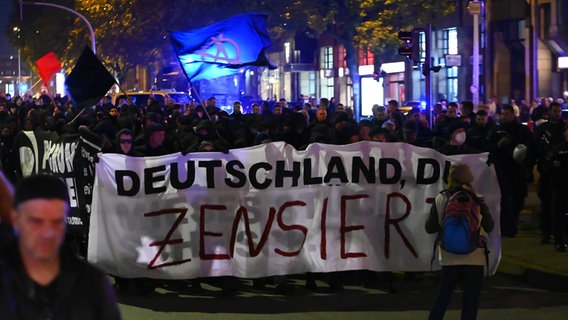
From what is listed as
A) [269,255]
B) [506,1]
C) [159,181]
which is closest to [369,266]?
[269,255]

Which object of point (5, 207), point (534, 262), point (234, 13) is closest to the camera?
point (5, 207)

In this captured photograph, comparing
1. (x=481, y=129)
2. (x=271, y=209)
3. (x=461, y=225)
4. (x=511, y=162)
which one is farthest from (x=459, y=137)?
(x=481, y=129)

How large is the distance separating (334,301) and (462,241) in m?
2.66

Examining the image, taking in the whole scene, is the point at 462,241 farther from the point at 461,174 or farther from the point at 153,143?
the point at 153,143

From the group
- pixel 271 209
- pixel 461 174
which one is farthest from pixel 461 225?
pixel 271 209

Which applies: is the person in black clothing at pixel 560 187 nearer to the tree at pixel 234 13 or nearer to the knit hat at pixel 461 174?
the knit hat at pixel 461 174

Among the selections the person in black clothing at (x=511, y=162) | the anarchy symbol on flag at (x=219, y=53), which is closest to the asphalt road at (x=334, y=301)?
the person in black clothing at (x=511, y=162)

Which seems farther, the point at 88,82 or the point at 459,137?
the point at 88,82

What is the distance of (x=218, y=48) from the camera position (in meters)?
15.7

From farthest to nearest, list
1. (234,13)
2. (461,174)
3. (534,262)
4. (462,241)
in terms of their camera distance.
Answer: (234,13) < (534,262) < (461,174) < (462,241)

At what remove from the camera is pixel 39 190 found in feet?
11.0

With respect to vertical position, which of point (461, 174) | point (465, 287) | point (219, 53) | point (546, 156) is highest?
point (219, 53)

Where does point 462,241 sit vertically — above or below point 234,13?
below

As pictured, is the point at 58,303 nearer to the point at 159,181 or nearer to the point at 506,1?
the point at 159,181
